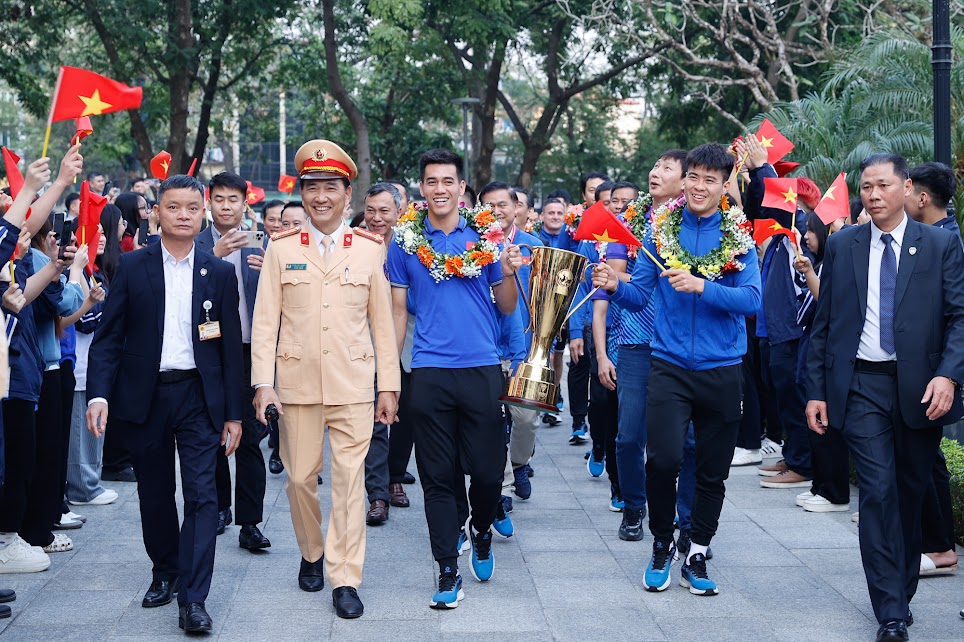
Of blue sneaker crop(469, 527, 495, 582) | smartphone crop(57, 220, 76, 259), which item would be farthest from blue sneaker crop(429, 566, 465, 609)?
smartphone crop(57, 220, 76, 259)

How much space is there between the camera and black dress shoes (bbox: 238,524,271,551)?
6.78 m

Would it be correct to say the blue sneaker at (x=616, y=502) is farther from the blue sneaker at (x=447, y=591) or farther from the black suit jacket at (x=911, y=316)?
the black suit jacket at (x=911, y=316)

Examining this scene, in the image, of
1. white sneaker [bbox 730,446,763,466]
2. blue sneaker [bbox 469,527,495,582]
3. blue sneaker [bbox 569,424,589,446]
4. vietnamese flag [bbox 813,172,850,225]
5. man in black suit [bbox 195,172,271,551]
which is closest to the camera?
blue sneaker [bbox 469,527,495,582]

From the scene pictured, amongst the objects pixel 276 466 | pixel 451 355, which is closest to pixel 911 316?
pixel 451 355

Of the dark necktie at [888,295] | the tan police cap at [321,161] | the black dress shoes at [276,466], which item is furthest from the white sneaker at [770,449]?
the tan police cap at [321,161]

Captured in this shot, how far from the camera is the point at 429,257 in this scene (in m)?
5.81

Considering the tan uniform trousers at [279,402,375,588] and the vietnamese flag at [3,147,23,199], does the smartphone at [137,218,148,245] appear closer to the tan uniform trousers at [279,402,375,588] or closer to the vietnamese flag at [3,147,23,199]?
the vietnamese flag at [3,147,23,199]

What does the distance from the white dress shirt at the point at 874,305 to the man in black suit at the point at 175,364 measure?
3.00 metres

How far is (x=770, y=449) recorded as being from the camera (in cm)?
1001

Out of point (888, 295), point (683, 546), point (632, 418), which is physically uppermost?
point (888, 295)

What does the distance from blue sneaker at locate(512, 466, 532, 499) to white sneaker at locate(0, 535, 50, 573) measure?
323 centimetres

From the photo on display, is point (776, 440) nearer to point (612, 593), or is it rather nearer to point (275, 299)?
point (612, 593)

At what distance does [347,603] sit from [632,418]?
2.25 meters

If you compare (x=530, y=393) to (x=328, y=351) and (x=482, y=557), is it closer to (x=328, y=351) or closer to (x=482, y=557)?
(x=482, y=557)
